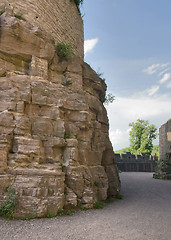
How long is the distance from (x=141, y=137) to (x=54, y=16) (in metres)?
25.6

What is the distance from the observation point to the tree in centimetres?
2969

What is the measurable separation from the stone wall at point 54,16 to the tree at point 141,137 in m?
22.6

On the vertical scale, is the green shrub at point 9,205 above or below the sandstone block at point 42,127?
below

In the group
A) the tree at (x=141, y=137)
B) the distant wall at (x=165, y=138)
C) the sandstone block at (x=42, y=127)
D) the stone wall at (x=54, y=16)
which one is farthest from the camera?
the tree at (x=141, y=137)

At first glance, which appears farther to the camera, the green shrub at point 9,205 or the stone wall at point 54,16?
the stone wall at point 54,16

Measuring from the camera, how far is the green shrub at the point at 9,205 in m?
5.03

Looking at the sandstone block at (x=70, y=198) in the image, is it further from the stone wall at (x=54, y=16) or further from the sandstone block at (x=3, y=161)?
the stone wall at (x=54, y=16)

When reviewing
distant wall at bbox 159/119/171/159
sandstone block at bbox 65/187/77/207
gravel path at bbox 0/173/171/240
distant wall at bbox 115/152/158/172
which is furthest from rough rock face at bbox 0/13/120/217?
distant wall at bbox 115/152/158/172

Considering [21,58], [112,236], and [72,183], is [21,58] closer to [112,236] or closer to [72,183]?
[72,183]

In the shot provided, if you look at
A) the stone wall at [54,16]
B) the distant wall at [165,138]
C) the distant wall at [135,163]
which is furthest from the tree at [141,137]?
the stone wall at [54,16]

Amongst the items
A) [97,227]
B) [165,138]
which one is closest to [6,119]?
[97,227]

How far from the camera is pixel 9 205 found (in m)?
5.07

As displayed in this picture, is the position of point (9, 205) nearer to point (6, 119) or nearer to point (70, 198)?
point (70, 198)

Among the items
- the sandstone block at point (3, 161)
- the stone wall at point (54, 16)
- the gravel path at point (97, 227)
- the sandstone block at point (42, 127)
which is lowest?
the gravel path at point (97, 227)
